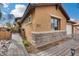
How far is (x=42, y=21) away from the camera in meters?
2.42

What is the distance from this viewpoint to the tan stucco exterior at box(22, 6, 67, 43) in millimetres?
2398

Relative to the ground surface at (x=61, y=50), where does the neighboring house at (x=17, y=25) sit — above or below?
above

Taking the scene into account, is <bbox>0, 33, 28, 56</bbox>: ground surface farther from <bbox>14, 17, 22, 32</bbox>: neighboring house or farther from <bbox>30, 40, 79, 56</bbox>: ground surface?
<bbox>30, 40, 79, 56</bbox>: ground surface

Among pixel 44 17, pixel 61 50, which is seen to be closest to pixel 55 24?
pixel 44 17

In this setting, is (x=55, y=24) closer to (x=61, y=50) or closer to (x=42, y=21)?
(x=42, y=21)

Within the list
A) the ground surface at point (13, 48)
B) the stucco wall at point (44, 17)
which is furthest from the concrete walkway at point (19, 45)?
the stucco wall at point (44, 17)

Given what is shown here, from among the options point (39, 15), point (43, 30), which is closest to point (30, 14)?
point (39, 15)

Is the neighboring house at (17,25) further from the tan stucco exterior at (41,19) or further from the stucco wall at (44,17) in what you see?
the stucco wall at (44,17)

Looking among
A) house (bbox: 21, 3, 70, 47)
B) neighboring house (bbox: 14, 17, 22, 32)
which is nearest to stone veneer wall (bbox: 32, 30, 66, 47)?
house (bbox: 21, 3, 70, 47)

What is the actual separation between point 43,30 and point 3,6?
2.07 ft

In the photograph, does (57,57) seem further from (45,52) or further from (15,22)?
(15,22)

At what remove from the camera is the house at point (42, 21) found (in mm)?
2400

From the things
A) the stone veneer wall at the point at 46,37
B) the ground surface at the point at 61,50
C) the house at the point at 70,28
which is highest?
the house at the point at 70,28

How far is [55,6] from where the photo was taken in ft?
7.95
